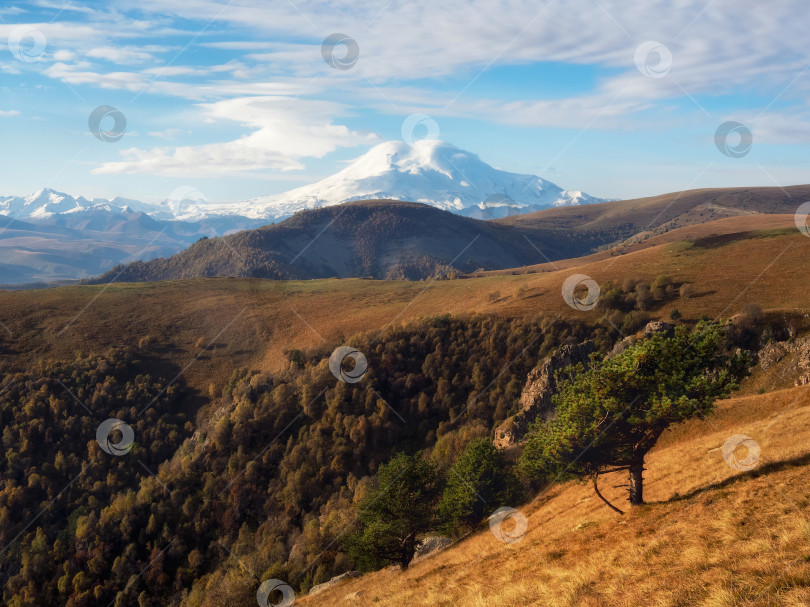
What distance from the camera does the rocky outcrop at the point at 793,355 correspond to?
140ft

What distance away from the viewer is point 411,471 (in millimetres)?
37250

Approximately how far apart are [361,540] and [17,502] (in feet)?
204

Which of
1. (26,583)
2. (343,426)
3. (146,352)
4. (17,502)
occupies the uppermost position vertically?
(146,352)

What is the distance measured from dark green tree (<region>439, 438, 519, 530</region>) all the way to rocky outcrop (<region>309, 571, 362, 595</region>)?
10.3 m

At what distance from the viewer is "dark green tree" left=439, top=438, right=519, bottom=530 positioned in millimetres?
40062

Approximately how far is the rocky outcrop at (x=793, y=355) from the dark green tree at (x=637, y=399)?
2565cm

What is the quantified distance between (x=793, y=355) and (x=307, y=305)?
3720 inches

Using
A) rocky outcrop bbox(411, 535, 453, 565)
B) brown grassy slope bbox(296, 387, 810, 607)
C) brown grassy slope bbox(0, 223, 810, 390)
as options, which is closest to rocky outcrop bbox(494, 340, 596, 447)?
brown grassy slope bbox(0, 223, 810, 390)

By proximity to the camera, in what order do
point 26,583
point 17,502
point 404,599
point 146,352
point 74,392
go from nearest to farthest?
point 404,599 → point 26,583 → point 17,502 → point 74,392 → point 146,352

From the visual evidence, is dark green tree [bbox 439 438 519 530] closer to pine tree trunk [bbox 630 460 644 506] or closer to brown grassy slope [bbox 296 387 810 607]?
brown grassy slope [bbox 296 387 810 607]

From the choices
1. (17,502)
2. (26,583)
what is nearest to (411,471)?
(26,583)

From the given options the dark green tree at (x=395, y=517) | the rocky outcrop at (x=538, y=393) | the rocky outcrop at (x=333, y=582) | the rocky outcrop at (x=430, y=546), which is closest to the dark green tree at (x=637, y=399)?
the dark green tree at (x=395, y=517)

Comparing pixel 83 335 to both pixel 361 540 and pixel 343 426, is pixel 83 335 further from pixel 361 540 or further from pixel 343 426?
A: pixel 361 540

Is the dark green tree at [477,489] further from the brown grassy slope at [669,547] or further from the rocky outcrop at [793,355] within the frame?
the rocky outcrop at [793,355]
